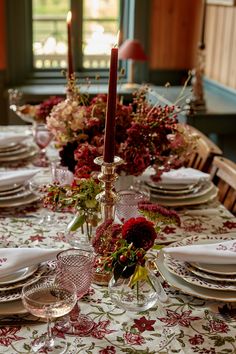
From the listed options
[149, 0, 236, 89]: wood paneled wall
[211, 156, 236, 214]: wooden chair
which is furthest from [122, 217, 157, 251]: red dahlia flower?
[149, 0, 236, 89]: wood paneled wall

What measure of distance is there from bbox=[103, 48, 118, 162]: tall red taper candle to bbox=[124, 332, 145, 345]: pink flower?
376mm

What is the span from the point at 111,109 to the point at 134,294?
39cm

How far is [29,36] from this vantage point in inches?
162

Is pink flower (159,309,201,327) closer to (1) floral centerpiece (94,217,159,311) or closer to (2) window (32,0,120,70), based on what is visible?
(1) floral centerpiece (94,217,159,311)

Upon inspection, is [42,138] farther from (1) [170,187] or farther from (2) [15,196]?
(1) [170,187]

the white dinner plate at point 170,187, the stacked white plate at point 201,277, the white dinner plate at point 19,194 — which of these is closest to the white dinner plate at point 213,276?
the stacked white plate at point 201,277

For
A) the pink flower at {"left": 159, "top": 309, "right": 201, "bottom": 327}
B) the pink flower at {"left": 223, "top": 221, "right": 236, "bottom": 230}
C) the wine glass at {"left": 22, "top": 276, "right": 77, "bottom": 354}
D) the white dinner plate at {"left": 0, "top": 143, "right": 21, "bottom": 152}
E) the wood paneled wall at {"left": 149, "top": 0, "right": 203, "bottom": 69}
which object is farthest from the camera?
the wood paneled wall at {"left": 149, "top": 0, "right": 203, "bottom": 69}

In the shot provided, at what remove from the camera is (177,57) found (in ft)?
13.9

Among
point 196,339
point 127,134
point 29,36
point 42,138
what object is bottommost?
point 196,339

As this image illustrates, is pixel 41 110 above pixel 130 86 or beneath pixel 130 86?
above

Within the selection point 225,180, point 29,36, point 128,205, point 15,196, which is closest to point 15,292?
point 128,205

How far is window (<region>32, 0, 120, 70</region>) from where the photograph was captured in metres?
4.16

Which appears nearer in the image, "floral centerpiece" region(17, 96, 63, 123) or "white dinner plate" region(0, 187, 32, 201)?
"white dinner plate" region(0, 187, 32, 201)

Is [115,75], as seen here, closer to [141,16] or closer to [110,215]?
[110,215]
